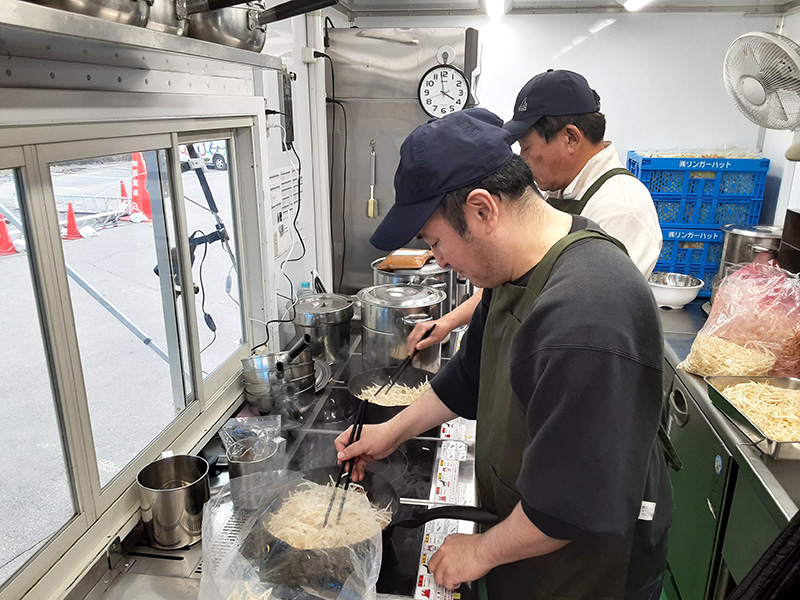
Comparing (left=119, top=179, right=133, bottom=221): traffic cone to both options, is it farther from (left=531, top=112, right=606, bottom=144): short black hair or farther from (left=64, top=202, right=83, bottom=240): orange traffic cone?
(left=531, top=112, right=606, bottom=144): short black hair

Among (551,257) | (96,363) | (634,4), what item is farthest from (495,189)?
(96,363)

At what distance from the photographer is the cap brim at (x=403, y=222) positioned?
41.8 inches

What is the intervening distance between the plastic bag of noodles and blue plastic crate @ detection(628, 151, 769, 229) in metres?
3.67

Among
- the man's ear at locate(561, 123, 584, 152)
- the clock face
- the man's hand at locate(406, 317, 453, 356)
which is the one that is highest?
the clock face

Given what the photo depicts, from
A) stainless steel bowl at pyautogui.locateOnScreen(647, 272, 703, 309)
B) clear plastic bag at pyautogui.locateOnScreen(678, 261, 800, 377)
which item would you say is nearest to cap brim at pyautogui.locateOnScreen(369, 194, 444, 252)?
clear plastic bag at pyautogui.locateOnScreen(678, 261, 800, 377)

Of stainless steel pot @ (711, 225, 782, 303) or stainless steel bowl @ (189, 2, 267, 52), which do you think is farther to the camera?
stainless steel pot @ (711, 225, 782, 303)

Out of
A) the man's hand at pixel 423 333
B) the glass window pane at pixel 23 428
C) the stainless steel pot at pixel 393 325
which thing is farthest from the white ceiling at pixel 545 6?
the glass window pane at pixel 23 428

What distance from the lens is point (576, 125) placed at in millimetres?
1981

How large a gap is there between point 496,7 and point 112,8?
370 centimetres

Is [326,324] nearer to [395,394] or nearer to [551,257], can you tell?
[395,394]

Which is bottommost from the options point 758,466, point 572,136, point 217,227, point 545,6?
point 758,466

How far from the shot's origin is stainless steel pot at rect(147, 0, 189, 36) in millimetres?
1096

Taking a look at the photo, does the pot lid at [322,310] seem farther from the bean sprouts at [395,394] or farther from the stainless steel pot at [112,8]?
the stainless steel pot at [112,8]

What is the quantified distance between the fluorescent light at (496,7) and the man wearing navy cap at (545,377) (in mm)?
3126
